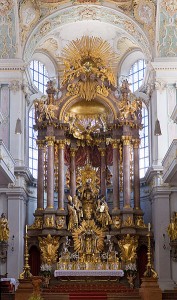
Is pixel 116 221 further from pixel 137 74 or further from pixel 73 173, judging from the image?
pixel 137 74

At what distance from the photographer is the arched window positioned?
3553 centimetres

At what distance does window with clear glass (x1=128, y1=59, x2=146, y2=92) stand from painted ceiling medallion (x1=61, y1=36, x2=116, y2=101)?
3.03 meters

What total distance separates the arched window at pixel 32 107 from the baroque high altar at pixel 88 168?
2.46m

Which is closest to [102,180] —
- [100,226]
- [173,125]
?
[100,226]

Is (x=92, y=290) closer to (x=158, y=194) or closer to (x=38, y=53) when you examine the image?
(x=158, y=194)

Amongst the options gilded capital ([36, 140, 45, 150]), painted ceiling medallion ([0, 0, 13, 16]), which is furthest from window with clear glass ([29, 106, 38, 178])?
painted ceiling medallion ([0, 0, 13, 16])

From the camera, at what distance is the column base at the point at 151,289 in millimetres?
22234

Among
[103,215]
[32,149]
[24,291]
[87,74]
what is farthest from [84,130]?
[24,291]

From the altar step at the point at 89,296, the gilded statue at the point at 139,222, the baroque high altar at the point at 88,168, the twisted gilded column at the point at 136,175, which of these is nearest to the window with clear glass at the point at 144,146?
the baroque high altar at the point at 88,168

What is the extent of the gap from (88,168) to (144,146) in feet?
12.6

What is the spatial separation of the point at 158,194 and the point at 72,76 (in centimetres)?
738

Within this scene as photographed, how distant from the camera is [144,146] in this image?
35250 mm

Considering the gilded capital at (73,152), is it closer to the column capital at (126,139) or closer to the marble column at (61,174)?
the marble column at (61,174)

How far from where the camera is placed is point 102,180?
33.0 m
